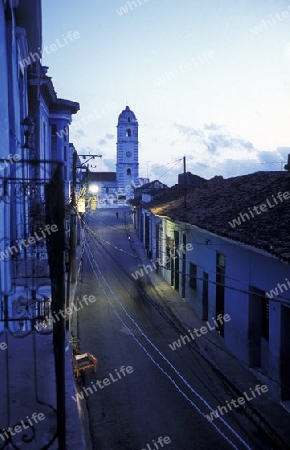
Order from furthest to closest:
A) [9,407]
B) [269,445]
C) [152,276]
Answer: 1. [152,276]
2. [269,445]
3. [9,407]

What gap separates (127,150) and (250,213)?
194 feet

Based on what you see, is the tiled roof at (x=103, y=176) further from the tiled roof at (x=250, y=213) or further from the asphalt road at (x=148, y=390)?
the asphalt road at (x=148, y=390)

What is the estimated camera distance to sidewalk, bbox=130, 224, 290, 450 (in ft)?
24.1

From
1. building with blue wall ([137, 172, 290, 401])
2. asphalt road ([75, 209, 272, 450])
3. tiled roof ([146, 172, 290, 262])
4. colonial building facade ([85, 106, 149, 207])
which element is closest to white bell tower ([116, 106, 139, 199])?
colonial building facade ([85, 106, 149, 207])

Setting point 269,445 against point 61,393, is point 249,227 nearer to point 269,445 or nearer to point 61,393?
point 269,445

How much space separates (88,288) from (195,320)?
6.65 m

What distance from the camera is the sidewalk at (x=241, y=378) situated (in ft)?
24.1

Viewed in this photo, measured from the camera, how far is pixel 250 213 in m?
10.3

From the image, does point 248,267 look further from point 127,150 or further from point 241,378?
point 127,150

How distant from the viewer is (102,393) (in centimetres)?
888

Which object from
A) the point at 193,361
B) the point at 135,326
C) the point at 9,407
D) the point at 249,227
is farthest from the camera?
the point at 135,326

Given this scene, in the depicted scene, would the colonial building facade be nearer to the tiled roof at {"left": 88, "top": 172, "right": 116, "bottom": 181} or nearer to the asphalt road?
the tiled roof at {"left": 88, "top": 172, "right": 116, "bottom": 181}

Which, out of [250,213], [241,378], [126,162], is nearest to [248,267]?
[250,213]

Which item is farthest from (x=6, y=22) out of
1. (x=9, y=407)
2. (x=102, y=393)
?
(x=102, y=393)
